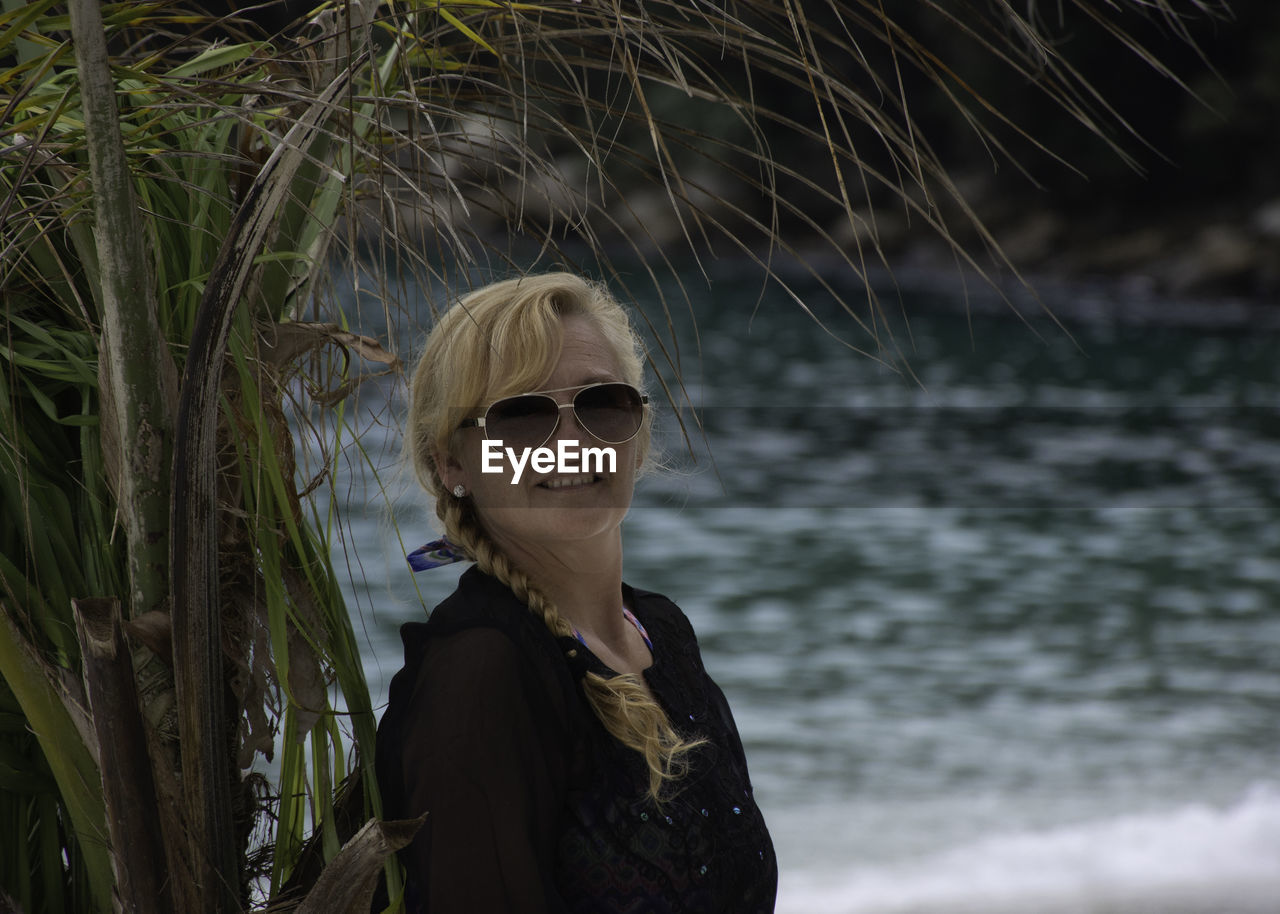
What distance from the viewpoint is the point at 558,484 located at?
1.57 m

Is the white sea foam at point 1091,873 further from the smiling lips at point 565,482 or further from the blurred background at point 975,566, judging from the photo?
the smiling lips at point 565,482

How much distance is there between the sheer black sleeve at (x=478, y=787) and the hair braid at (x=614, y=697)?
0.11 m

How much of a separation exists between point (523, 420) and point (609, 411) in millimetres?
101

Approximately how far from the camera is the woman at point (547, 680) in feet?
4.24

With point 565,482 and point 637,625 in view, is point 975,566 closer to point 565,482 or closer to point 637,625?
point 637,625

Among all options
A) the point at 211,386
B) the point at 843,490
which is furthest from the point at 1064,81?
the point at 843,490

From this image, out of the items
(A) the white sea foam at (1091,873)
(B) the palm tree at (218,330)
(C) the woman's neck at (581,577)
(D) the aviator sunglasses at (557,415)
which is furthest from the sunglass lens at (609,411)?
(A) the white sea foam at (1091,873)

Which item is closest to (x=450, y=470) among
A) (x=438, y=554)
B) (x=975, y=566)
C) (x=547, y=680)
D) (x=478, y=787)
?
(x=438, y=554)

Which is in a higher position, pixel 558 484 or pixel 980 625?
pixel 558 484

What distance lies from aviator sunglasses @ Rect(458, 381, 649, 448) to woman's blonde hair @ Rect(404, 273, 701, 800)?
2 cm

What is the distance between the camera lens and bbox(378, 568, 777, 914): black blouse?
1.28m

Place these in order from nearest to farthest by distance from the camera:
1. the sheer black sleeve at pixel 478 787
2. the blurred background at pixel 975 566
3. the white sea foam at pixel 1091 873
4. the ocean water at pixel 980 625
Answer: the sheer black sleeve at pixel 478 787
the blurred background at pixel 975 566
the white sea foam at pixel 1091 873
the ocean water at pixel 980 625

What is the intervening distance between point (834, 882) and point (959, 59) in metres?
25.1

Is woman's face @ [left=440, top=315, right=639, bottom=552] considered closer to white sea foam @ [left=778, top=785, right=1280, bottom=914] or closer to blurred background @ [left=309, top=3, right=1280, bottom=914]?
blurred background @ [left=309, top=3, right=1280, bottom=914]
